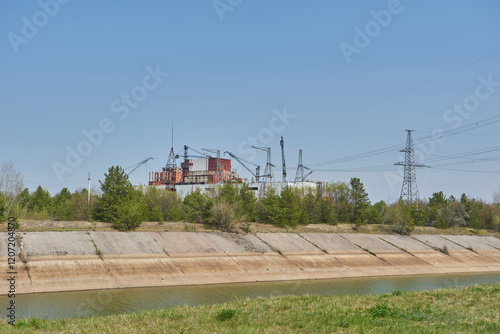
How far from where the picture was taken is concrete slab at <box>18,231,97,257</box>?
44.9 meters

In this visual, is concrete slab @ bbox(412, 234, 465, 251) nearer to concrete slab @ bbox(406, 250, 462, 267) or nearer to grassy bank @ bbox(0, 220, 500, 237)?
grassy bank @ bbox(0, 220, 500, 237)

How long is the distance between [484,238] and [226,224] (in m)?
51.4

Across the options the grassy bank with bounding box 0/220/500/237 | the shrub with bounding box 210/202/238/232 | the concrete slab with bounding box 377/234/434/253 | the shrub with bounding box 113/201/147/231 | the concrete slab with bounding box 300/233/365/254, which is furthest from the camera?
the concrete slab with bounding box 377/234/434/253

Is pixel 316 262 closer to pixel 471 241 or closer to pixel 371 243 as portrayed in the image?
pixel 371 243

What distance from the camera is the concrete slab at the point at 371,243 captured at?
222 feet

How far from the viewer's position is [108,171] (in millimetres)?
65375

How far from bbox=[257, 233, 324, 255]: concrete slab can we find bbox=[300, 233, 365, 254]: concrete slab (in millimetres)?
1451

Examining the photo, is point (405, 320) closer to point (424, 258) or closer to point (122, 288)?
point (122, 288)

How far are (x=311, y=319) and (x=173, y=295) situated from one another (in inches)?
856

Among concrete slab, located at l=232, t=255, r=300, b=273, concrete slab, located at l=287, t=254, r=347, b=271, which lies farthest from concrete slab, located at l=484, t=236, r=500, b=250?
concrete slab, located at l=232, t=255, r=300, b=273

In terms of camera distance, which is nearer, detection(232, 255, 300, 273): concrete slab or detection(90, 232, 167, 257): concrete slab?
detection(90, 232, 167, 257): concrete slab

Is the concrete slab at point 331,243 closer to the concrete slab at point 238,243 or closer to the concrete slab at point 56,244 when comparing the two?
the concrete slab at point 238,243

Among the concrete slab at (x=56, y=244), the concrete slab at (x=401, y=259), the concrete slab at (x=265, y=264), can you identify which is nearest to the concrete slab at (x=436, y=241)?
the concrete slab at (x=401, y=259)

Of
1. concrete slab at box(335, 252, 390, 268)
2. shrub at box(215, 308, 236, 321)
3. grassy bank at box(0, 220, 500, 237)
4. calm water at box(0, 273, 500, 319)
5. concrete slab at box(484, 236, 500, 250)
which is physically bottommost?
calm water at box(0, 273, 500, 319)
